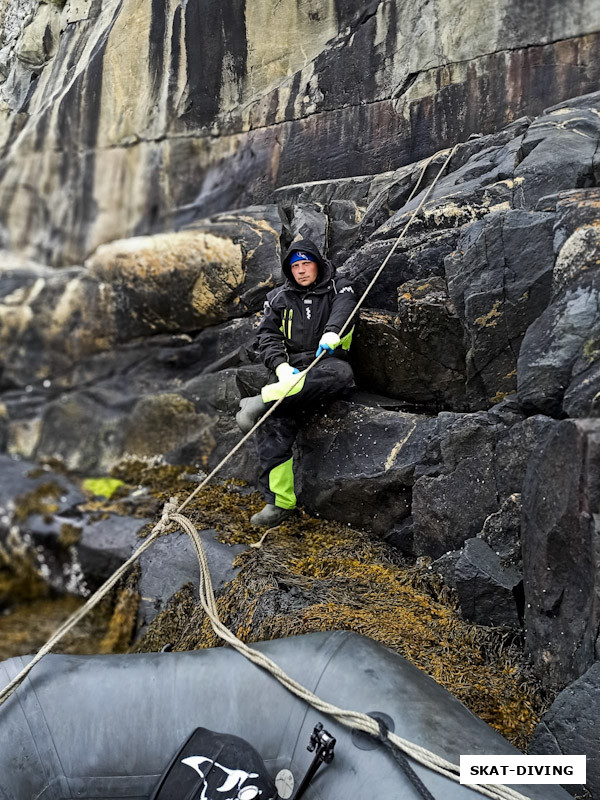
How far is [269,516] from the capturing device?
399cm

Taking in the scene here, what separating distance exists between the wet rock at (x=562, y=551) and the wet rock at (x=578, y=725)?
13cm

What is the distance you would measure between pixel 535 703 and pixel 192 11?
5044 millimetres

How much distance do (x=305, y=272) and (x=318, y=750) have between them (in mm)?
2778

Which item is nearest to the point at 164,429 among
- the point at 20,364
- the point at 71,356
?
the point at 71,356

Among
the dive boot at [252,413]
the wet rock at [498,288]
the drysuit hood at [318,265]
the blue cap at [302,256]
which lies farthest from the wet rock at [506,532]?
the blue cap at [302,256]

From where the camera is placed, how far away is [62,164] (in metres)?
5.51

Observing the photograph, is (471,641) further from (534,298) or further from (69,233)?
(69,233)

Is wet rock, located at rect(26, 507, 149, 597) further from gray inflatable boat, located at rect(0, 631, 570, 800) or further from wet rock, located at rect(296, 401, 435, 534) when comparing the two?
gray inflatable boat, located at rect(0, 631, 570, 800)

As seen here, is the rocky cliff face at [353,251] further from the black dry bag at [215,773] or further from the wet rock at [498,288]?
the black dry bag at [215,773]

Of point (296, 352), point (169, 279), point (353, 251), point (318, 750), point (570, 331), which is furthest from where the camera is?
point (169, 279)

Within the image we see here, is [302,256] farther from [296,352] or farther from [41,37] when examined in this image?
[41,37]

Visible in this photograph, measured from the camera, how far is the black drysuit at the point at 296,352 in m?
3.85

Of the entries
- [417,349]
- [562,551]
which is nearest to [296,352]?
[417,349]
